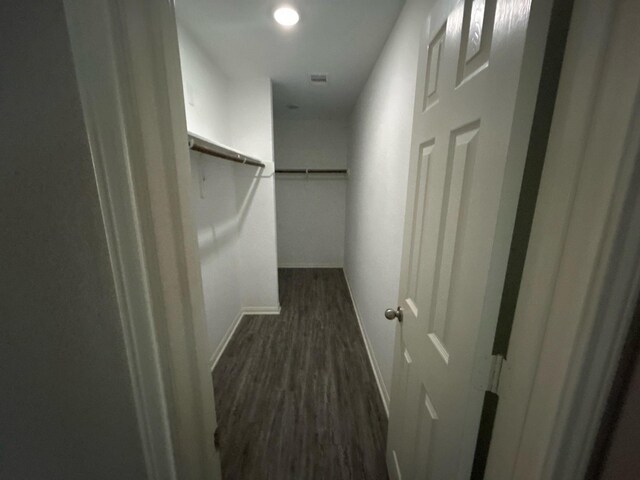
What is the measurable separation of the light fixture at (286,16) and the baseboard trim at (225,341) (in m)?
2.50

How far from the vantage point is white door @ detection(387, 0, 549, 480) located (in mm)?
465

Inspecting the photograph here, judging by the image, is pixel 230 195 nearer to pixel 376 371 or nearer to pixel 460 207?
pixel 376 371

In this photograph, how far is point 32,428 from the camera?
0.47 meters

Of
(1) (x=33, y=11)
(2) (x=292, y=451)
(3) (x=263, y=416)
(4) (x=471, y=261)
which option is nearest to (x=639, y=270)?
(4) (x=471, y=261)

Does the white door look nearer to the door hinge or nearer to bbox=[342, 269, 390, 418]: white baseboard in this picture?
the door hinge

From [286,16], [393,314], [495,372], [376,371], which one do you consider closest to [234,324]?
[376,371]

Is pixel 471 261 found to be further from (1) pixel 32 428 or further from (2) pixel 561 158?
(1) pixel 32 428

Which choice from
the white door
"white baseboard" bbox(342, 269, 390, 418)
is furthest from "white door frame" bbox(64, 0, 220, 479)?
"white baseboard" bbox(342, 269, 390, 418)

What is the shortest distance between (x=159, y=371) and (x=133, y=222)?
295 millimetres

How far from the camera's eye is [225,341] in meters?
2.37

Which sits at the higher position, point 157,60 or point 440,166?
point 157,60

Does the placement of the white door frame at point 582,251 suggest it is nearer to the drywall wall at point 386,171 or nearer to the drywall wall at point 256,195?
the drywall wall at point 386,171

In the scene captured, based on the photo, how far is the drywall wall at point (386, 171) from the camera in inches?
52.7

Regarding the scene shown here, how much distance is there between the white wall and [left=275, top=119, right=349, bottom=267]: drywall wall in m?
1.53
